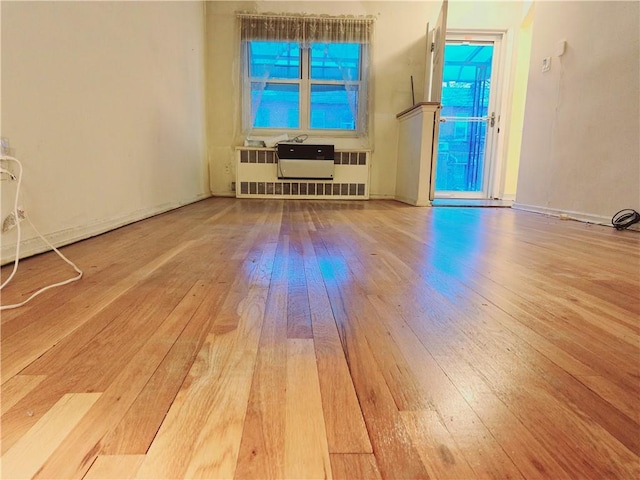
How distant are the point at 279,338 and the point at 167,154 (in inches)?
105

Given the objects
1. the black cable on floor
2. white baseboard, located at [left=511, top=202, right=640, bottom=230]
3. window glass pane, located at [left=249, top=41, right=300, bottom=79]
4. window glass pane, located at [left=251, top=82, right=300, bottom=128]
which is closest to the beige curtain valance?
window glass pane, located at [left=249, top=41, right=300, bottom=79]

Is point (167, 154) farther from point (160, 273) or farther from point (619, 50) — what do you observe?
point (619, 50)

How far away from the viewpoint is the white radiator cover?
178 inches

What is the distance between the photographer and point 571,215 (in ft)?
9.70

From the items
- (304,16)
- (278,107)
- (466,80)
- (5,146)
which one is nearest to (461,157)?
(466,80)

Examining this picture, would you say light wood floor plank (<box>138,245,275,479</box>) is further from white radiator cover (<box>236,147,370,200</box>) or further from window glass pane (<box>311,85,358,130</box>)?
window glass pane (<box>311,85,358,130</box>)

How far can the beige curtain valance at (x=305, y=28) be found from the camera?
4461 mm

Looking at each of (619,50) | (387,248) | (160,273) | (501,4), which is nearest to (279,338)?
(160,273)

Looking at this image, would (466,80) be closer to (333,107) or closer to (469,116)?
(469,116)

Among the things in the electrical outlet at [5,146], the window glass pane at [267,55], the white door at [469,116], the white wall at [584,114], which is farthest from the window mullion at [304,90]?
the electrical outlet at [5,146]

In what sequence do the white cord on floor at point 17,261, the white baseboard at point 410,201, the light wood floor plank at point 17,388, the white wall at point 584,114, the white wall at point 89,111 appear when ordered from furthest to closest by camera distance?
1. the white baseboard at point 410,201
2. the white wall at point 584,114
3. the white wall at point 89,111
4. the white cord on floor at point 17,261
5. the light wood floor plank at point 17,388

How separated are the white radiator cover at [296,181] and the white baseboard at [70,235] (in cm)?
196

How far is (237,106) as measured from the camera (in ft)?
15.1

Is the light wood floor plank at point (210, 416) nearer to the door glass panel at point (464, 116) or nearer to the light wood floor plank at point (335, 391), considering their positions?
the light wood floor plank at point (335, 391)
